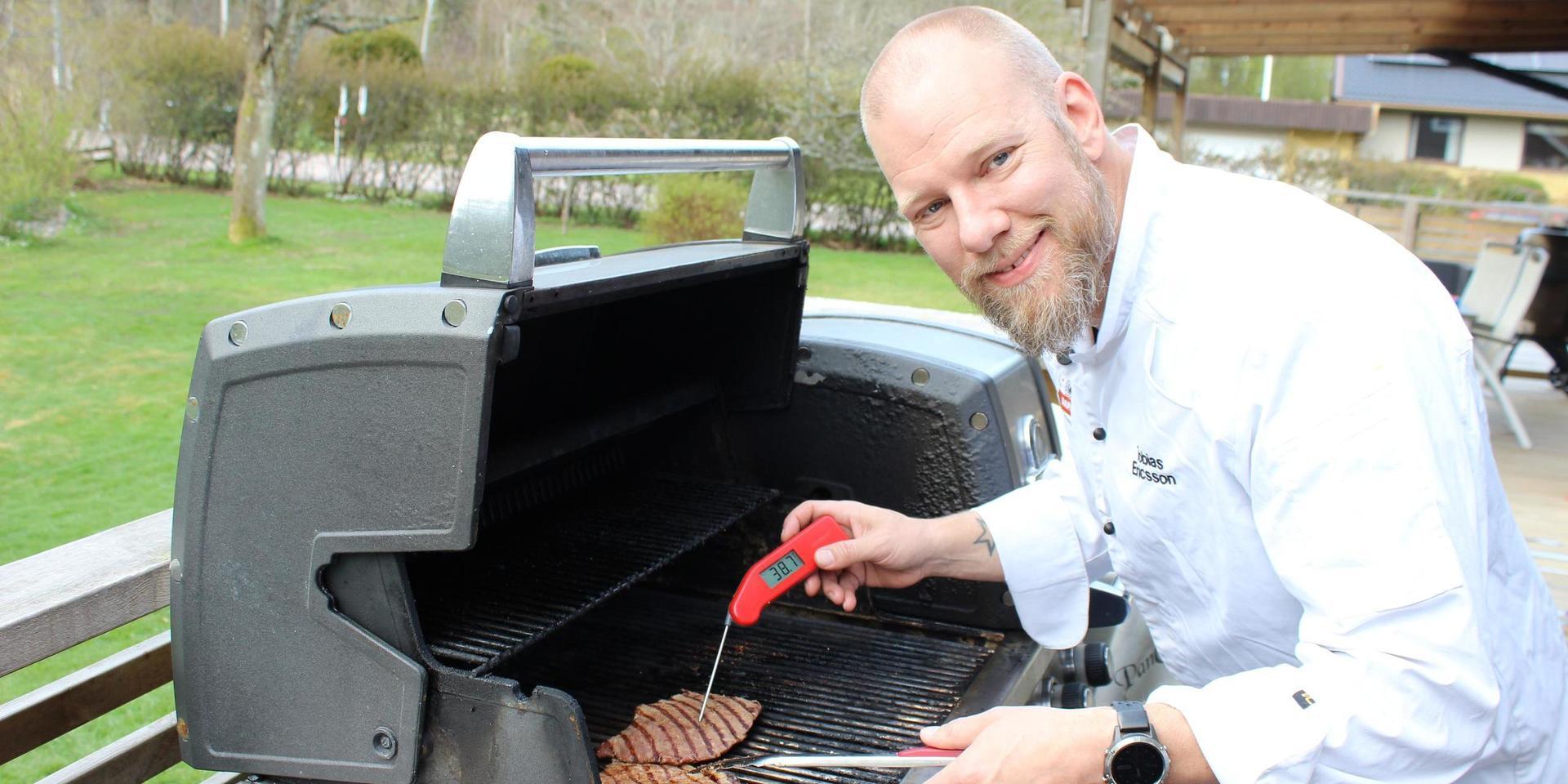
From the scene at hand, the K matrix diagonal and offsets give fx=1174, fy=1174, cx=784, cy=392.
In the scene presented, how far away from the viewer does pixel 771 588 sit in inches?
81.7

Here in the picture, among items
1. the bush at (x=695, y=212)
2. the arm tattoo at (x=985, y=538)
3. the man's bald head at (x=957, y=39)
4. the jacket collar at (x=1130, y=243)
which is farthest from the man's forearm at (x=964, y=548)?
the bush at (x=695, y=212)

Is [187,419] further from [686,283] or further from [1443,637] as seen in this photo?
[1443,637]

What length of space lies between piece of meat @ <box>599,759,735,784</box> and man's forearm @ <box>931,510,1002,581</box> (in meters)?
0.55

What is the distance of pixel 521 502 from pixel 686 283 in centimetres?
62

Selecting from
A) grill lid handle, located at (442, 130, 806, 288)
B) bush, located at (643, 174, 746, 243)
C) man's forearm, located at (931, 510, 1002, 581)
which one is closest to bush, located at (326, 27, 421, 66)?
bush, located at (643, 174, 746, 243)

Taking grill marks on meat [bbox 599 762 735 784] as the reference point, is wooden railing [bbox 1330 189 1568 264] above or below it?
above

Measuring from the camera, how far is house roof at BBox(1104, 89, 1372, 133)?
92.1 ft

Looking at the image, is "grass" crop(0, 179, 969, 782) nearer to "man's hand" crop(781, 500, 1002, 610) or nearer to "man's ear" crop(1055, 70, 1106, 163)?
"man's hand" crop(781, 500, 1002, 610)

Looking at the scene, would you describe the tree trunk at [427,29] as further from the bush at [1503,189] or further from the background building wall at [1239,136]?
the bush at [1503,189]

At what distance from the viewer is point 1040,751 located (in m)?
1.41

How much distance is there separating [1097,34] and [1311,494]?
5.99 m

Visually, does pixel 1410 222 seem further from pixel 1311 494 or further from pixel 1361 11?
pixel 1311 494

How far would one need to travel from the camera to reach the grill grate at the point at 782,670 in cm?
206

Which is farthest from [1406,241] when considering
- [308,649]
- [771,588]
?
[308,649]
